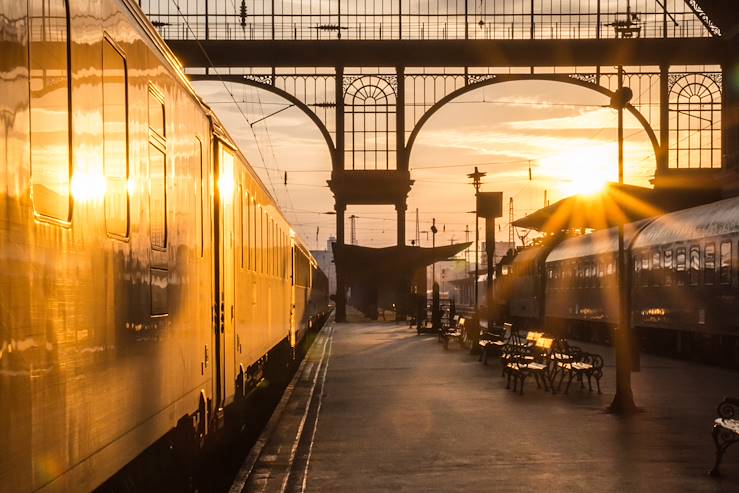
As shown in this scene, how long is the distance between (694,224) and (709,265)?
1.91m

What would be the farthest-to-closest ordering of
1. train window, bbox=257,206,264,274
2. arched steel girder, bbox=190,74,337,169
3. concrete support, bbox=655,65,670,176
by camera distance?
concrete support, bbox=655,65,670,176 < arched steel girder, bbox=190,74,337,169 < train window, bbox=257,206,264,274

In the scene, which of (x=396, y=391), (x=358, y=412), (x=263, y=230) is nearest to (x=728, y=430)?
(x=358, y=412)

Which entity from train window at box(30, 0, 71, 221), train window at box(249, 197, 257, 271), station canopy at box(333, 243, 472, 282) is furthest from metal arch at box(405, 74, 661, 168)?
train window at box(30, 0, 71, 221)

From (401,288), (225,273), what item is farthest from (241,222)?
(401,288)

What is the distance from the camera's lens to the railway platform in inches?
372

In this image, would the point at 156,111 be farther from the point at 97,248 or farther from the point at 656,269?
the point at 656,269

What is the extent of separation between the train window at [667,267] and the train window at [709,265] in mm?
2672

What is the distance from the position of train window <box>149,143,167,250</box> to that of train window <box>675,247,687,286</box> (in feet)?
72.2

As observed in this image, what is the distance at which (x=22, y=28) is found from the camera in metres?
3.78

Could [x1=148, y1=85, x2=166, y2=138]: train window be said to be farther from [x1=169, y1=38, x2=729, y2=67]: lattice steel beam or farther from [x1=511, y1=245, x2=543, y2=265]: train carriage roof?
[x1=511, y1=245, x2=543, y2=265]: train carriage roof

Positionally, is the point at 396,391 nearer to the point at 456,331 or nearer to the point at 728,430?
the point at 728,430

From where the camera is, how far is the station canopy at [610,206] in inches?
1409

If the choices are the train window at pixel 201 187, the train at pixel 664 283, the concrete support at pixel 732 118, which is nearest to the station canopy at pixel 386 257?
the train at pixel 664 283

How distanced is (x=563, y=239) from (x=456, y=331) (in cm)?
1483
